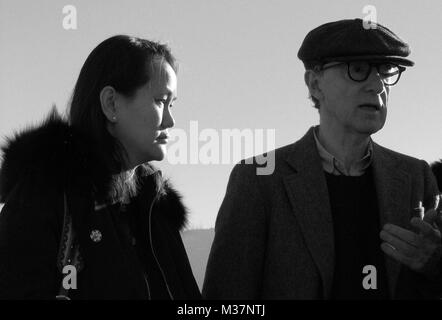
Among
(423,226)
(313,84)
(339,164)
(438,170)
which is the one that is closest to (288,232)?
(339,164)

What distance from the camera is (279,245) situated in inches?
214

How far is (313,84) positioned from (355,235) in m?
0.94

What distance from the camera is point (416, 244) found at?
5086 millimetres

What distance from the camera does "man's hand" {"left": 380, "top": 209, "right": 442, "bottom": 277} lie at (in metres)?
5.07

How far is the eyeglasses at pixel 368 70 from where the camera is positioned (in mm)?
5512

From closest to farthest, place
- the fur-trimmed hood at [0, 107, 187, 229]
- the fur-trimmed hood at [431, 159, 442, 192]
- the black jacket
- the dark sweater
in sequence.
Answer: the black jacket, the fur-trimmed hood at [0, 107, 187, 229], the dark sweater, the fur-trimmed hood at [431, 159, 442, 192]

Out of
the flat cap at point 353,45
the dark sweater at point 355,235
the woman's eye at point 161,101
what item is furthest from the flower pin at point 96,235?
the flat cap at point 353,45

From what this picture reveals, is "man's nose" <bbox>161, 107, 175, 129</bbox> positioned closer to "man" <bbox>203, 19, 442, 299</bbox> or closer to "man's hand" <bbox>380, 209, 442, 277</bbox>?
"man" <bbox>203, 19, 442, 299</bbox>

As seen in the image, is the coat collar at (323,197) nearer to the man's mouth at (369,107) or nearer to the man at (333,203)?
the man at (333,203)

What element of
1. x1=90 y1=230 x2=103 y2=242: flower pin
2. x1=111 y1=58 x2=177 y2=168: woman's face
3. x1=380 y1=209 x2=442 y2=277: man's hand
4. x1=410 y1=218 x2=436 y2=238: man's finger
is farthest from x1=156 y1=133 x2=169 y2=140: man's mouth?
x1=410 y1=218 x2=436 y2=238: man's finger

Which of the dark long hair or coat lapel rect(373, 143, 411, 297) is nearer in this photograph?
the dark long hair

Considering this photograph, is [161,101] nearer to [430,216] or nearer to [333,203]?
[333,203]

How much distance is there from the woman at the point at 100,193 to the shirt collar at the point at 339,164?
0.96m
